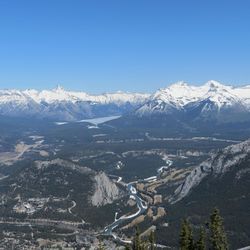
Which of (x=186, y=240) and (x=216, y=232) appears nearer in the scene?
(x=216, y=232)

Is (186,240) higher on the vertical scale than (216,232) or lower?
lower

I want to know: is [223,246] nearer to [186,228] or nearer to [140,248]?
[186,228]

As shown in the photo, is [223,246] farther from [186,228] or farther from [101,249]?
[101,249]

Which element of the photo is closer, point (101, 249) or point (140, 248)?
point (101, 249)

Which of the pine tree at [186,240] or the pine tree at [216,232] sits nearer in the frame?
the pine tree at [216,232]

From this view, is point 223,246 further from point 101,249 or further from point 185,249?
point 101,249

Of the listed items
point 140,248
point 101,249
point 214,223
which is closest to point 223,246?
point 214,223

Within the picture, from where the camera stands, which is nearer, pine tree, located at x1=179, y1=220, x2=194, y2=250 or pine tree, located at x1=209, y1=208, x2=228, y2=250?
pine tree, located at x1=209, y1=208, x2=228, y2=250

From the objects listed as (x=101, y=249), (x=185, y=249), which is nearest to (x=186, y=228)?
(x=185, y=249)
